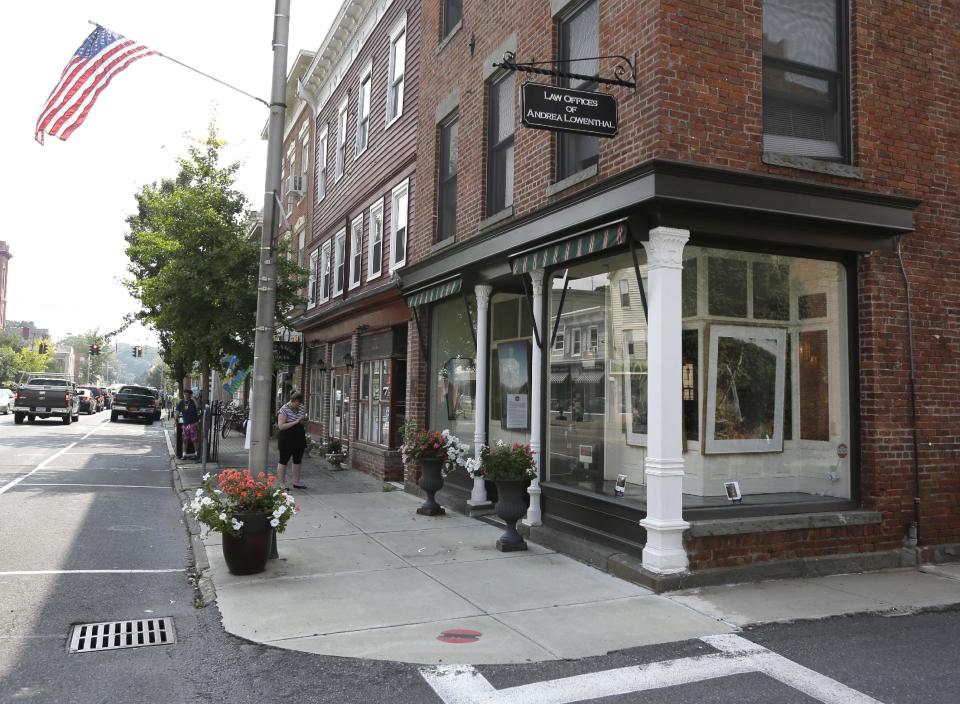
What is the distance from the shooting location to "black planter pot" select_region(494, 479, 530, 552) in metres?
8.20

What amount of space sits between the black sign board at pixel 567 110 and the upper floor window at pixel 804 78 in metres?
1.70

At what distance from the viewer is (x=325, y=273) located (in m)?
21.0

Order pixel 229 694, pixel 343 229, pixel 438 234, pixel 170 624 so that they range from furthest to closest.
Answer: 1. pixel 343 229
2. pixel 438 234
3. pixel 170 624
4. pixel 229 694

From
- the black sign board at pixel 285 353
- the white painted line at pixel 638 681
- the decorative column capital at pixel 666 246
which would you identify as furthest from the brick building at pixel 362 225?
the white painted line at pixel 638 681

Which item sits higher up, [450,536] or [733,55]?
[733,55]

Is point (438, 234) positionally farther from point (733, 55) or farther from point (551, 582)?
point (551, 582)

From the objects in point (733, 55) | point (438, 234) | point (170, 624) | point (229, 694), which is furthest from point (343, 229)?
point (229, 694)

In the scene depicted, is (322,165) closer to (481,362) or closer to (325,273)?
(325,273)

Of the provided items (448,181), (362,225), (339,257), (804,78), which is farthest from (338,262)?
(804,78)

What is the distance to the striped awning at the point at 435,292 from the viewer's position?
1105 centimetres

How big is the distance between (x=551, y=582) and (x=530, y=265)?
146 inches

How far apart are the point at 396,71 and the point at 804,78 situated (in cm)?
1011

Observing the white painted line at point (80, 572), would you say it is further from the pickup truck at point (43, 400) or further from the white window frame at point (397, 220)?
the pickup truck at point (43, 400)

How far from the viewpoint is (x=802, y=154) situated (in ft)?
25.8
